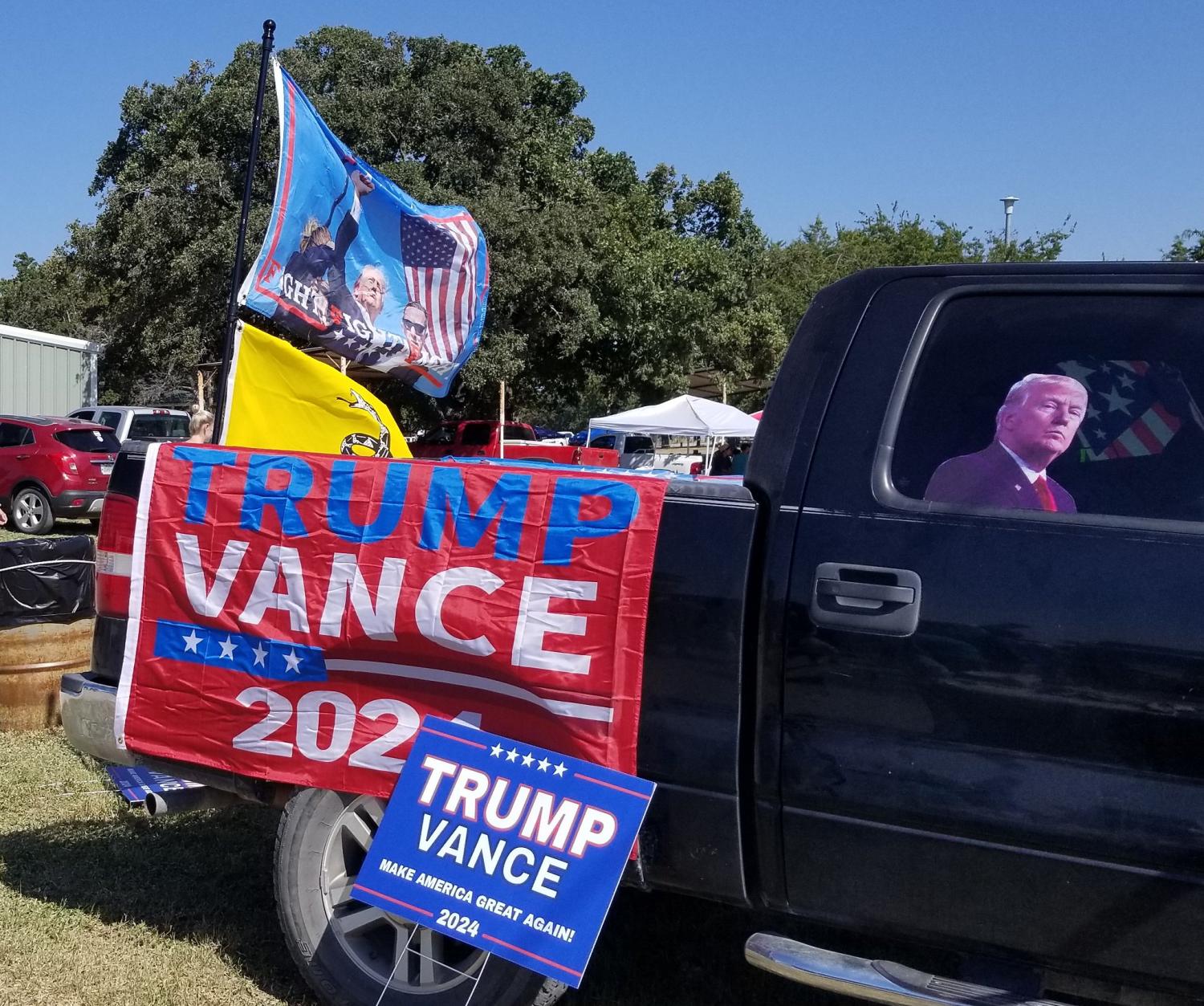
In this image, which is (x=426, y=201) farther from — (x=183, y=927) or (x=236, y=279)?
(x=183, y=927)

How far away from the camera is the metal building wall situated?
834 inches

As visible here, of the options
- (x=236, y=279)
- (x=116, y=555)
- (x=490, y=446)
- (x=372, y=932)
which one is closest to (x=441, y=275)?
(x=236, y=279)

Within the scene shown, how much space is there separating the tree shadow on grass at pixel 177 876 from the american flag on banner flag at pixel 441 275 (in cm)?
282

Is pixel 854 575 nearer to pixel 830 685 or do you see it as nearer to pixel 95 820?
pixel 830 685

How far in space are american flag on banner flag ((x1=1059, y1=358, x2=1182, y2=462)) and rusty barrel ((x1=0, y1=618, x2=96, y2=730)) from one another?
5.16 metres

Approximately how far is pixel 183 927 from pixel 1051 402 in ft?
10.2

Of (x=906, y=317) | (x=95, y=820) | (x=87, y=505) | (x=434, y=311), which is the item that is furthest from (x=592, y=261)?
(x=906, y=317)

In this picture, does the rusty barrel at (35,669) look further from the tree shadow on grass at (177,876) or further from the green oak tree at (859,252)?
the green oak tree at (859,252)

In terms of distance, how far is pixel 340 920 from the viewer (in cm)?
313

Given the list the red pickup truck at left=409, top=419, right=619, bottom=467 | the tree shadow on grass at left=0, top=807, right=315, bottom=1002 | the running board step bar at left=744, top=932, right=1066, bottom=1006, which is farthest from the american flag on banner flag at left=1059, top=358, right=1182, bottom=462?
the red pickup truck at left=409, top=419, right=619, bottom=467

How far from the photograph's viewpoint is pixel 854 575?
2.48 metres

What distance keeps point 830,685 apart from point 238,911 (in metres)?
2.48

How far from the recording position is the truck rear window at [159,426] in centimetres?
1858

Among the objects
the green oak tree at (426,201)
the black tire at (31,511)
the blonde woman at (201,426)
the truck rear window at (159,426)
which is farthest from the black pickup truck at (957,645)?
the green oak tree at (426,201)
